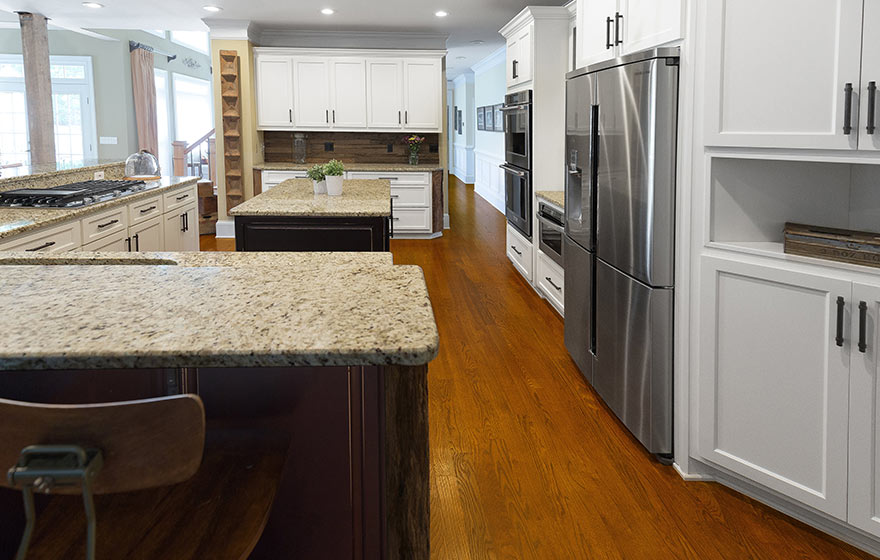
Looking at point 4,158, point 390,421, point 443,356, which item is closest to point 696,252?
point 390,421

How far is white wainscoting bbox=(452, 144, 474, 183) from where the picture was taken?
1559cm

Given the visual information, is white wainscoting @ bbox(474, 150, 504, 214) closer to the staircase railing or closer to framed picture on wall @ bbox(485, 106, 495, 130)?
framed picture on wall @ bbox(485, 106, 495, 130)

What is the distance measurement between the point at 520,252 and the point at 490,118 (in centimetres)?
609

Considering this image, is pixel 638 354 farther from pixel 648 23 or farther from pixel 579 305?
pixel 648 23

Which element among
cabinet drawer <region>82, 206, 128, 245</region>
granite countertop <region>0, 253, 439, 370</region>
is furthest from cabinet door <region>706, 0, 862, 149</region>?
cabinet drawer <region>82, 206, 128, 245</region>

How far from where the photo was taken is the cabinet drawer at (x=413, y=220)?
8.30 meters

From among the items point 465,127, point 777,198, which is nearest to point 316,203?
point 777,198

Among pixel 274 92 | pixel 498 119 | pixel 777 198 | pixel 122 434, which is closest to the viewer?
pixel 122 434

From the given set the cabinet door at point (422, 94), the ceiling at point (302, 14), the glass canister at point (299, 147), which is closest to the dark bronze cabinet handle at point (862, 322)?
the ceiling at point (302, 14)

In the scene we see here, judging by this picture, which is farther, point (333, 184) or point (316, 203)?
point (333, 184)

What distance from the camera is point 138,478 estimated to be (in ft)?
3.06

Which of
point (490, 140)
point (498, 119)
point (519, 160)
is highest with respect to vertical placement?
point (498, 119)

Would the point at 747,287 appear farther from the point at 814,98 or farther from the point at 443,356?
the point at 443,356

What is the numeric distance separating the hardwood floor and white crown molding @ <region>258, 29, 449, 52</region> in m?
5.22
